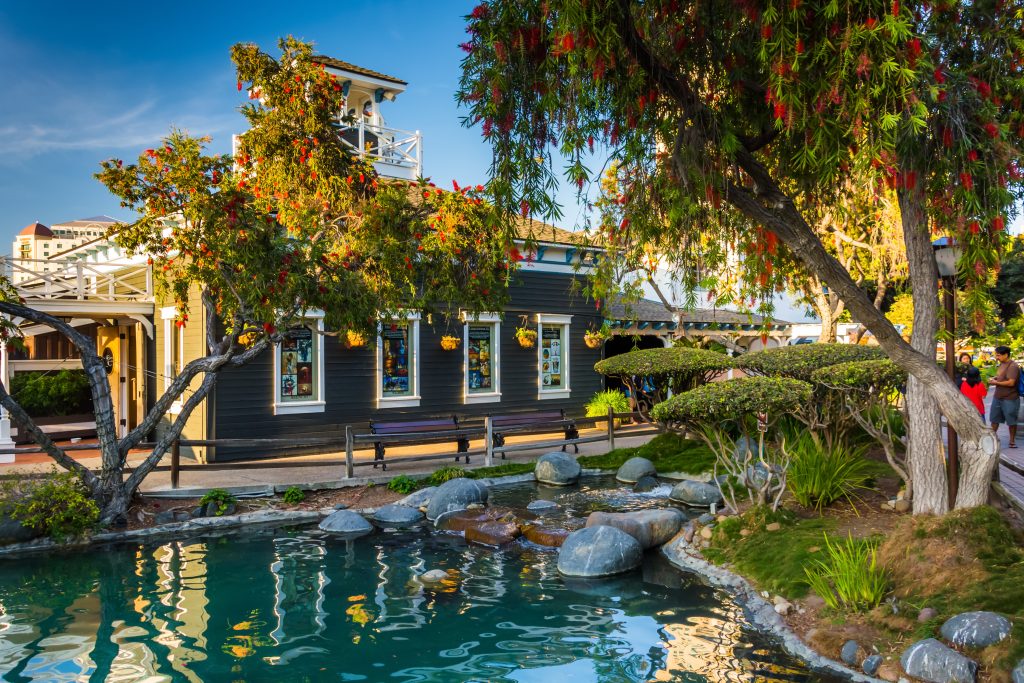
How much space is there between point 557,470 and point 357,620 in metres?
7.57

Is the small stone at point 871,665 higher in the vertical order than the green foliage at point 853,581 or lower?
lower

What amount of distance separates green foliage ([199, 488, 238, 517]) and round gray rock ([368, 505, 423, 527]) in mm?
2206

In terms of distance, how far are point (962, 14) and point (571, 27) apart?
4204 mm

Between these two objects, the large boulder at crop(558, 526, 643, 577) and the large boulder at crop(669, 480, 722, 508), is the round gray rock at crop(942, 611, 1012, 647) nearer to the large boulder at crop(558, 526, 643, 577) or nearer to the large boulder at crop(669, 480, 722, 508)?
the large boulder at crop(558, 526, 643, 577)

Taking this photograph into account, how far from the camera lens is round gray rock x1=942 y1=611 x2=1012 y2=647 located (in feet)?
19.6

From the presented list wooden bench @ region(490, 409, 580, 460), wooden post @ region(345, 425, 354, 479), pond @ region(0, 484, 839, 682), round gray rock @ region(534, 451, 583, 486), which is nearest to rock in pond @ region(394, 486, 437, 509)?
wooden post @ region(345, 425, 354, 479)

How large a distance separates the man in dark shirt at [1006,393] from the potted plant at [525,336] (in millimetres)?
10514

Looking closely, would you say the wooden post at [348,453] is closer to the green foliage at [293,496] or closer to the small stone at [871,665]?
the green foliage at [293,496]

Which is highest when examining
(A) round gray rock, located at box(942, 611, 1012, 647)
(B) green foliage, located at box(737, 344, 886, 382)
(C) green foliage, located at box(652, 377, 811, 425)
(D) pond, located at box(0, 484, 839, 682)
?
(B) green foliage, located at box(737, 344, 886, 382)

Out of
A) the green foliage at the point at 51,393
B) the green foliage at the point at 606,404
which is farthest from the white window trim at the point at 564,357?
the green foliage at the point at 51,393

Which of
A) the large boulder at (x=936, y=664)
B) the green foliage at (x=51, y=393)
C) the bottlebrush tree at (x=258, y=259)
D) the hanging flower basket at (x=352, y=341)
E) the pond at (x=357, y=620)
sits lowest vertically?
the pond at (x=357, y=620)

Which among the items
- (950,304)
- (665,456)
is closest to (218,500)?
(665,456)

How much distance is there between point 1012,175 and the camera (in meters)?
5.84

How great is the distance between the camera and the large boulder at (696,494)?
1269cm
